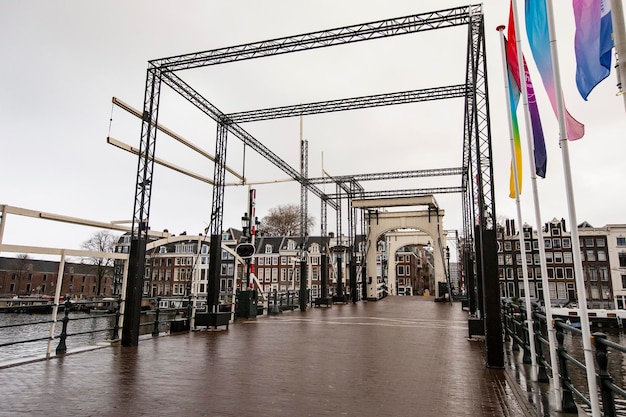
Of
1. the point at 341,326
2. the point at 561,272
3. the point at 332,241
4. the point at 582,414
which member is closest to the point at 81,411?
the point at 582,414

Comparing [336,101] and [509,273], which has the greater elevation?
[336,101]

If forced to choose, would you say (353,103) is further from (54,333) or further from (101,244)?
(101,244)

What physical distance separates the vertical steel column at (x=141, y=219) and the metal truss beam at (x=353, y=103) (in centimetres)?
465

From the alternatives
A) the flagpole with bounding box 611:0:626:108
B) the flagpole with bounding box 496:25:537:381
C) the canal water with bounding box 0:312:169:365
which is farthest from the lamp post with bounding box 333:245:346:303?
the flagpole with bounding box 611:0:626:108

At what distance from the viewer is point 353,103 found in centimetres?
1481

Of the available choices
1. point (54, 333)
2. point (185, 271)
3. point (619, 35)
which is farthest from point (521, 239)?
point (185, 271)

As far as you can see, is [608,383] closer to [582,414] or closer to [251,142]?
[582,414]

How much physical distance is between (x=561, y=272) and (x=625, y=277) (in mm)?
7031

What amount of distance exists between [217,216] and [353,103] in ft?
22.3

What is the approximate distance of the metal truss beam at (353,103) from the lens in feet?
46.9

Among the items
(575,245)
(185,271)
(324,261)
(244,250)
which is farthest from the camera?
(185,271)

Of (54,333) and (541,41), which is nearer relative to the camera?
(541,41)

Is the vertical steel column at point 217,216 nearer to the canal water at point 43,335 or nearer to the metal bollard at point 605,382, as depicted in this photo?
the canal water at point 43,335

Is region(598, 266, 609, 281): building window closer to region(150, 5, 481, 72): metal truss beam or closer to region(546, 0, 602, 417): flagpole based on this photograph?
region(150, 5, 481, 72): metal truss beam
